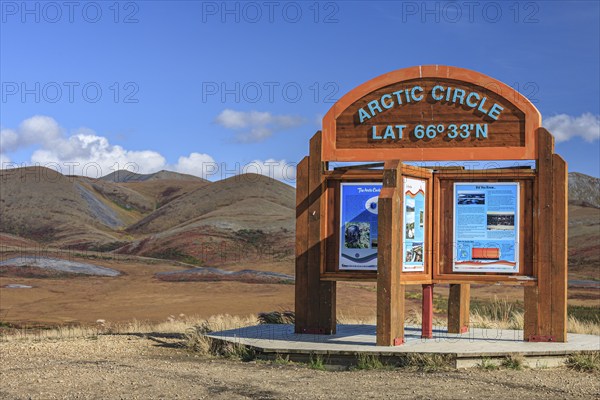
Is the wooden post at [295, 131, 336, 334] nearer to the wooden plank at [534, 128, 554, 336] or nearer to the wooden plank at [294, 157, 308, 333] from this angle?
the wooden plank at [294, 157, 308, 333]

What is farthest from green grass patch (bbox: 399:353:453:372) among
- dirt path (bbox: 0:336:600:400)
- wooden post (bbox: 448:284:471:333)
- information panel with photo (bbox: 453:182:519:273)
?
wooden post (bbox: 448:284:471:333)

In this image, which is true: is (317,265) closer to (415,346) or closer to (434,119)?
(415,346)

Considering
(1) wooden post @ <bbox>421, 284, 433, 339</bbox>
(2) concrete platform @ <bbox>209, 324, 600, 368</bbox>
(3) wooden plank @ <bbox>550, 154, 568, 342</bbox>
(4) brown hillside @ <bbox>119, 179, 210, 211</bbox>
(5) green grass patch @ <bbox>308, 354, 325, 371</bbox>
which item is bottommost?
(5) green grass patch @ <bbox>308, 354, 325, 371</bbox>

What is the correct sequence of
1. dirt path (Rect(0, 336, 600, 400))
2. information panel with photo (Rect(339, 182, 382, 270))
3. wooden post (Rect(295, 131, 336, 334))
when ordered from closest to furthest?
dirt path (Rect(0, 336, 600, 400)) → information panel with photo (Rect(339, 182, 382, 270)) → wooden post (Rect(295, 131, 336, 334))

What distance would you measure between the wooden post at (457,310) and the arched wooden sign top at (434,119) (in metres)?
2.65

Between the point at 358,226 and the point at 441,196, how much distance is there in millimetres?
1563

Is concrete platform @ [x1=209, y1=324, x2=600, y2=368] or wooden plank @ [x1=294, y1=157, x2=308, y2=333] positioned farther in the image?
wooden plank @ [x1=294, y1=157, x2=308, y2=333]

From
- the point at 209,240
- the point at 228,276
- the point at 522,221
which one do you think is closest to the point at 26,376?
the point at 522,221

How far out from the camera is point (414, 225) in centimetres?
1410

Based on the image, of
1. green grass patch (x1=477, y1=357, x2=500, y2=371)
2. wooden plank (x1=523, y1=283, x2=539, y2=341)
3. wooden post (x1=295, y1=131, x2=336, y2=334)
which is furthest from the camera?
wooden post (x1=295, y1=131, x2=336, y2=334)

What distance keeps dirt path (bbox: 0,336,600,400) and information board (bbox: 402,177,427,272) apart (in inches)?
100

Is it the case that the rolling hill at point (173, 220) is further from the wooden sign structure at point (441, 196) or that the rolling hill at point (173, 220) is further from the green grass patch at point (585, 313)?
the wooden sign structure at point (441, 196)

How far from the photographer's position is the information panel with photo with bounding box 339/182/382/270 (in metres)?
14.5

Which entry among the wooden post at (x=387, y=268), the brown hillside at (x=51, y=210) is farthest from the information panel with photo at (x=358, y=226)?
the brown hillside at (x=51, y=210)
